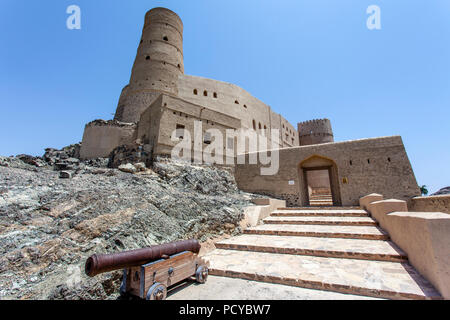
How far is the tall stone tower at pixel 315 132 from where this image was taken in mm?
29523

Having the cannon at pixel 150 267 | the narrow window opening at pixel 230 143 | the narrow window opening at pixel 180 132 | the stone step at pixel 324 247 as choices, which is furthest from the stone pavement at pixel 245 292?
the narrow window opening at pixel 230 143

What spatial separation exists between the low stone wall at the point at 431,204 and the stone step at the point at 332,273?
17.0ft

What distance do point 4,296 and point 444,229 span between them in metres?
5.25

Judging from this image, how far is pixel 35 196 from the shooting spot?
435cm

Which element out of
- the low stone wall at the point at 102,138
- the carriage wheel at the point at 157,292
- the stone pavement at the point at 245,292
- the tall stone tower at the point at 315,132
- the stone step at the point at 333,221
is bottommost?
the stone pavement at the point at 245,292

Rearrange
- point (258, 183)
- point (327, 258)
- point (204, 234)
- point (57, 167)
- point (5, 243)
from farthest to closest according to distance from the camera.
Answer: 1. point (258, 183)
2. point (57, 167)
3. point (204, 234)
4. point (327, 258)
5. point (5, 243)

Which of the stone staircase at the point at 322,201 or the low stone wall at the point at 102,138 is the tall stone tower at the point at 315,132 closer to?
the stone staircase at the point at 322,201

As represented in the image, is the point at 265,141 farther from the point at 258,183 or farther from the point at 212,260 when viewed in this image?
the point at 212,260

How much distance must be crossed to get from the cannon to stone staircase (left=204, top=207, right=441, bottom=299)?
0.89m

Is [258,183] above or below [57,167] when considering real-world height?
below

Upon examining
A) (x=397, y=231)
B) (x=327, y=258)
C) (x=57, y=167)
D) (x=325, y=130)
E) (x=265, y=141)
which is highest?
(x=325, y=130)

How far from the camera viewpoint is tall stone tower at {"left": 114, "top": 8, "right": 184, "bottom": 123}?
16828mm
